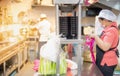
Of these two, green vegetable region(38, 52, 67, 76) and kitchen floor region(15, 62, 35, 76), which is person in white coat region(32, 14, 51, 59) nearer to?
kitchen floor region(15, 62, 35, 76)

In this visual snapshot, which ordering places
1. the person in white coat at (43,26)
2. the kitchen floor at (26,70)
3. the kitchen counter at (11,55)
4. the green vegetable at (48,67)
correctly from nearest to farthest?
the green vegetable at (48,67)
the kitchen counter at (11,55)
the kitchen floor at (26,70)
the person in white coat at (43,26)

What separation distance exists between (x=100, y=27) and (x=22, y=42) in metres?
3.98

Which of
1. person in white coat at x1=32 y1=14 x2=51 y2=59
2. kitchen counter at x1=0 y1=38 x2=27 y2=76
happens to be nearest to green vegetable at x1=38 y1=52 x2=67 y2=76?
kitchen counter at x1=0 y1=38 x2=27 y2=76

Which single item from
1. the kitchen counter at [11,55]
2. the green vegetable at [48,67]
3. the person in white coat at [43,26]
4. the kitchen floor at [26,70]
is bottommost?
the kitchen floor at [26,70]

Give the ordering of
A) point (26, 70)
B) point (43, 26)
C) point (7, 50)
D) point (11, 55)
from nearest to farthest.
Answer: point (7, 50) < point (11, 55) < point (26, 70) < point (43, 26)

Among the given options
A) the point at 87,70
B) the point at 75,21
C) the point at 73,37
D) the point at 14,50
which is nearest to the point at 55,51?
the point at 73,37

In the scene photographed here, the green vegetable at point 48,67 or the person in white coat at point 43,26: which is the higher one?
the person in white coat at point 43,26

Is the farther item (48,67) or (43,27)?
(43,27)

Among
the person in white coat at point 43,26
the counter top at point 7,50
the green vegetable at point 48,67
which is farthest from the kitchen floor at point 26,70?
the green vegetable at point 48,67

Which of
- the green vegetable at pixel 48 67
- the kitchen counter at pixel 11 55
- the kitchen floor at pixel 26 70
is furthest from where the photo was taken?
the kitchen floor at pixel 26 70

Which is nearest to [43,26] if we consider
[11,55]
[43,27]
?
[43,27]

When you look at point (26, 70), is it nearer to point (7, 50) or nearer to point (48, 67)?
point (7, 50)

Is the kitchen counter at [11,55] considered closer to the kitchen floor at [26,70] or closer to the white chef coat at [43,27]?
the kitchen floor at [26,70]

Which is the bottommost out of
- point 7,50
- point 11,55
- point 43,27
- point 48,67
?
point 11,55
